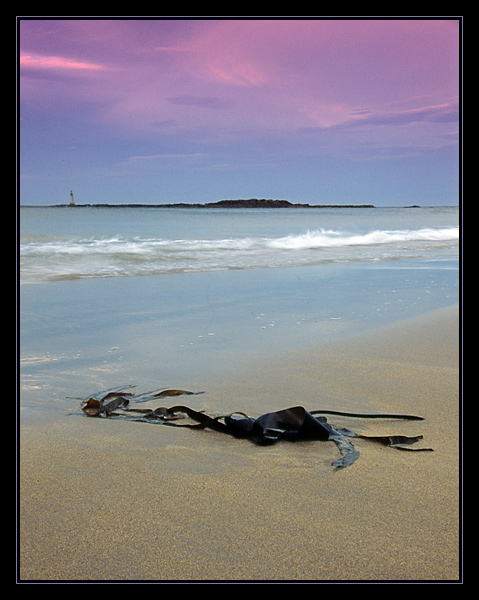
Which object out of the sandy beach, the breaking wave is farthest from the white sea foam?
the sandy beach

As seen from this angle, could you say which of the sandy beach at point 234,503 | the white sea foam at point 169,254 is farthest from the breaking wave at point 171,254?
the sandy beach at point 234,503

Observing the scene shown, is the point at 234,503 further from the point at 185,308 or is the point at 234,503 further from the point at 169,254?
the point at 169,254

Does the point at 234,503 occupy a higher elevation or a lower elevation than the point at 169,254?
lower

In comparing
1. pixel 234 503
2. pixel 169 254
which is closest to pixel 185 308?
pixel 234 503

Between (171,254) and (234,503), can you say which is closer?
(234,503)

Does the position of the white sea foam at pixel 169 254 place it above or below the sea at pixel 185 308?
above

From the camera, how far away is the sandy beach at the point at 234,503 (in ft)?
4.03

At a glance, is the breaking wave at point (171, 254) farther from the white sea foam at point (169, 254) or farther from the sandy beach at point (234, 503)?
the sandy beach at point (234, 503)

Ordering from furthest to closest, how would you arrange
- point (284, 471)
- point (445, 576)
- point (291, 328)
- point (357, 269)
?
1. point (357, 269)
2. point (291, 328)
3. point (284, 471)
4. point (445, 576)

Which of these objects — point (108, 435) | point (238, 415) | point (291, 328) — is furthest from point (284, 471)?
point (291, 328)

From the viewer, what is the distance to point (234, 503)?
4.88 ft
